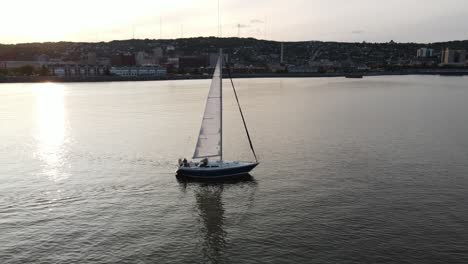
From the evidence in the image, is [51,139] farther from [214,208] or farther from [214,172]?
[214,208]

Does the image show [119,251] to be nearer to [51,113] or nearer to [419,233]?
[419,233]

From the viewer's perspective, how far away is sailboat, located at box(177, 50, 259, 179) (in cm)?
4072

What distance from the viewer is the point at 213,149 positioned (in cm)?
4256

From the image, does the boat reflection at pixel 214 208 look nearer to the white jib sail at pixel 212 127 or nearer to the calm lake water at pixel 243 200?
the calm lake water at pixel 243 200

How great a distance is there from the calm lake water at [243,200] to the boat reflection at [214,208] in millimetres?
128

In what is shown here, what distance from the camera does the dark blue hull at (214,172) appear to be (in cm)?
4069

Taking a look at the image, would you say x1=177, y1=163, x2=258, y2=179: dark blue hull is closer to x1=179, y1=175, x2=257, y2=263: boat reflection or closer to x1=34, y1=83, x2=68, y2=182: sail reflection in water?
x1=179, y1=175, x2=257, y2=263: boat reflection

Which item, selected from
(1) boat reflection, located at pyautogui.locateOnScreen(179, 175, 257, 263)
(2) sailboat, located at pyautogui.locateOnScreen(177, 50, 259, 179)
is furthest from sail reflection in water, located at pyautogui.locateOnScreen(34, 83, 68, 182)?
(1) boat reflection, located at pyautogui.locateOnScreen(179, 175, 257, 263)

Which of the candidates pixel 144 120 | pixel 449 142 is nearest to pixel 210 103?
pixel 449 142

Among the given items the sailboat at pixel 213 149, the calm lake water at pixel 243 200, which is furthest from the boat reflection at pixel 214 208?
the sailboat at pixel 213 149

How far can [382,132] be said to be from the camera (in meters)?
67.3

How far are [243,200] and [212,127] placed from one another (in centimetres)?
907

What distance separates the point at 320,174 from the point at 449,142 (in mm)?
25820

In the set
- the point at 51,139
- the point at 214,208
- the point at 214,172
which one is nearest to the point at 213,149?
the point at 214,172
